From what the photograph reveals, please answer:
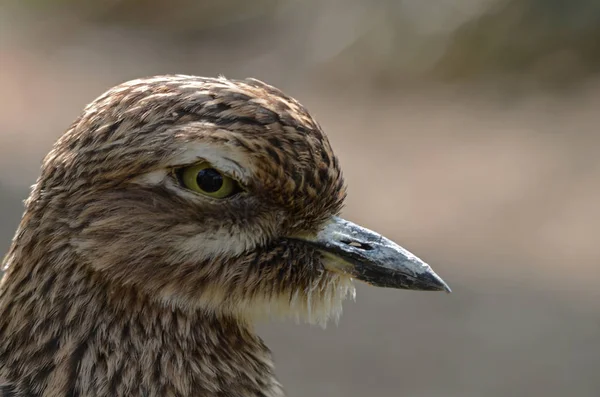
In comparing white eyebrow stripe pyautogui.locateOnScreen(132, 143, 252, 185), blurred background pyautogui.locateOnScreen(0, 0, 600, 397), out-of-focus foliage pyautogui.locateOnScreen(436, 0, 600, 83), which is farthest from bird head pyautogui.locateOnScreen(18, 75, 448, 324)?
out-of-focus foliage pyautogui.locateOnScreen(436, 0, 600, 83)

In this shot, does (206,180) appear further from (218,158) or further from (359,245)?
(359,245)

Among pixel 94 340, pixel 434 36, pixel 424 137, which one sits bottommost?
pixel 94 340

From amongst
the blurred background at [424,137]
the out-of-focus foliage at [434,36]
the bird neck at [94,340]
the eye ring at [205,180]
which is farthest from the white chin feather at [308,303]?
the out-of-focus foliage at [434,36]

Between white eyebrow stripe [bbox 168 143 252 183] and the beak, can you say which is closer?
white eyebrow stripe [bbox 168 143 252 183]

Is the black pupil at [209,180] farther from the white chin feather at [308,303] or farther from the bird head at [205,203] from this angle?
the white chin feather at [308,303]

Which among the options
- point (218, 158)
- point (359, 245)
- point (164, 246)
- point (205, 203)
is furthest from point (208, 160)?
point (359, 245)

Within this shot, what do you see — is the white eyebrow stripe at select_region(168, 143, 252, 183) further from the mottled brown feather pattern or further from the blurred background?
the blurred background

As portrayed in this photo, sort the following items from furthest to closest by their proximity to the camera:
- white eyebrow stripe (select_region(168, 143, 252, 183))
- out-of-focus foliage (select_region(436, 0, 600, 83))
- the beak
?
1. out-of-focus foliage (select_region(436, 0, 600, 83))
2. the beak
3. white eyebrow stripe (select_region(168, 143, 252, 183))

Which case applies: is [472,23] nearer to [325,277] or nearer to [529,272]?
[529,272]
